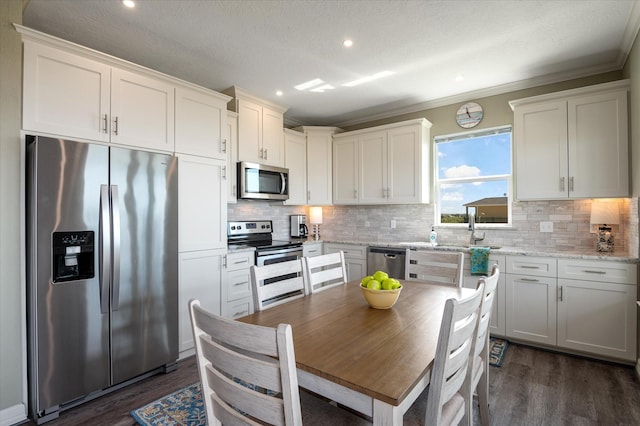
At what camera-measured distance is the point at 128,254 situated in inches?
89.2

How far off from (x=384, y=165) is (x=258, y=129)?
165 cm

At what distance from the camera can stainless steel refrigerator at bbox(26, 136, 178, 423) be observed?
192 centimetres

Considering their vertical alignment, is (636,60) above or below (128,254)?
above

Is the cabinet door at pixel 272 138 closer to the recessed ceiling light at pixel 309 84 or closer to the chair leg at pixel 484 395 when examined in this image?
the recessed ceiling light at pixel 309 84

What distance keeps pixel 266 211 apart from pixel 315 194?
732mm

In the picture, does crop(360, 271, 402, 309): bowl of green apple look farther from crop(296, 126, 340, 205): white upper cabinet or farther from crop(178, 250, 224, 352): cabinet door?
crop(296, 126, 340, 205): white upper cabinet

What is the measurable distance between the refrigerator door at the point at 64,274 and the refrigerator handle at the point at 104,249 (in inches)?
0.8

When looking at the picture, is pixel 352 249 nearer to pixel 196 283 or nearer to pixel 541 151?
pixel 196 283

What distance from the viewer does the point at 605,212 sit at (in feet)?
9.46

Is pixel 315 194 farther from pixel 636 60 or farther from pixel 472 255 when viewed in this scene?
pixel 636 60

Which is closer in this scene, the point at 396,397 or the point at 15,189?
the point at 396,397

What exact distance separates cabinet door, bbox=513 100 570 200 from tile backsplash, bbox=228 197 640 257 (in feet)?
1.02

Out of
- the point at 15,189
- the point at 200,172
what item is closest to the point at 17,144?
the point at 15,189

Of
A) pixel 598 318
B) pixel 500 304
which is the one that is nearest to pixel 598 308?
pixel 598 318
